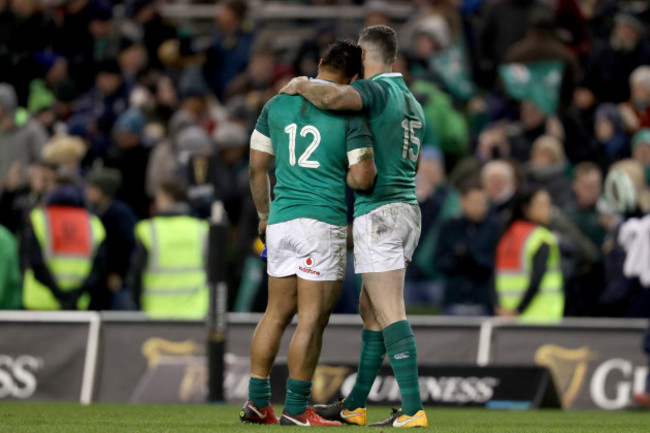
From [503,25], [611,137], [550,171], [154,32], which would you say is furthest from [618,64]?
[154,32]

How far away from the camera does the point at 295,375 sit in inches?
338

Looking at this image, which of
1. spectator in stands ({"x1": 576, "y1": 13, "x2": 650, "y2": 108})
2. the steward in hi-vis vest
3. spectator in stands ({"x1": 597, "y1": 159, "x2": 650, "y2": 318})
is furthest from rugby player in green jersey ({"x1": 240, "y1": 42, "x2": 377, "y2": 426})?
spectator in stands ({"x1": 576, "y1": 13, "x2": 650, "y2": 108})

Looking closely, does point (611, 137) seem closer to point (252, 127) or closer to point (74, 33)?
point (252, 127)

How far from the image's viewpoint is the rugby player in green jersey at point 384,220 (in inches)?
332

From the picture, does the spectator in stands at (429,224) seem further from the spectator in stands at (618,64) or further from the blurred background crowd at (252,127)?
the spectator in stands at (618,64)

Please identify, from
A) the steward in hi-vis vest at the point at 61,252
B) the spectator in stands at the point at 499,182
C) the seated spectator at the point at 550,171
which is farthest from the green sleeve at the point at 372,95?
the seated spectator at the point at 550,171

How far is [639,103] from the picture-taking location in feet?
57.6

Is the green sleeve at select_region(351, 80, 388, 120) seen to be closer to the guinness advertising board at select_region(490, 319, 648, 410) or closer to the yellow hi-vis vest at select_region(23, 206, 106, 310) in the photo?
the guinness advertising board at select_region(490, 319, 648, 410)

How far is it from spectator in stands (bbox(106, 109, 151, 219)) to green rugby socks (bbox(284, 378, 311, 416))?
29.9 feet

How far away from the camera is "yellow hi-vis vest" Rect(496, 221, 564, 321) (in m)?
13.7

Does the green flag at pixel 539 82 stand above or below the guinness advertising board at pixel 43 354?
above

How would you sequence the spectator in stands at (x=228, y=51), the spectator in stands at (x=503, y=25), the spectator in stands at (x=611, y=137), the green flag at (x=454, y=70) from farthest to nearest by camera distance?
1. the spectator in stands at (x=228, y=51)
2. the spectator in stands at (x=503, y=25)
3. the green flag at (x=454, y=70)
4. the spectator in stands at (x=611, y=137)

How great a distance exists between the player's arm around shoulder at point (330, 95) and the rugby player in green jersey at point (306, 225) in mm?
82

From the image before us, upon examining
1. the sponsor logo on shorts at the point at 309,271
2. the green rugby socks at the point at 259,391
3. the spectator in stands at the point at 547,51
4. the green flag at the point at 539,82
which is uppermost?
the spectator in stands at the point at 547,51
